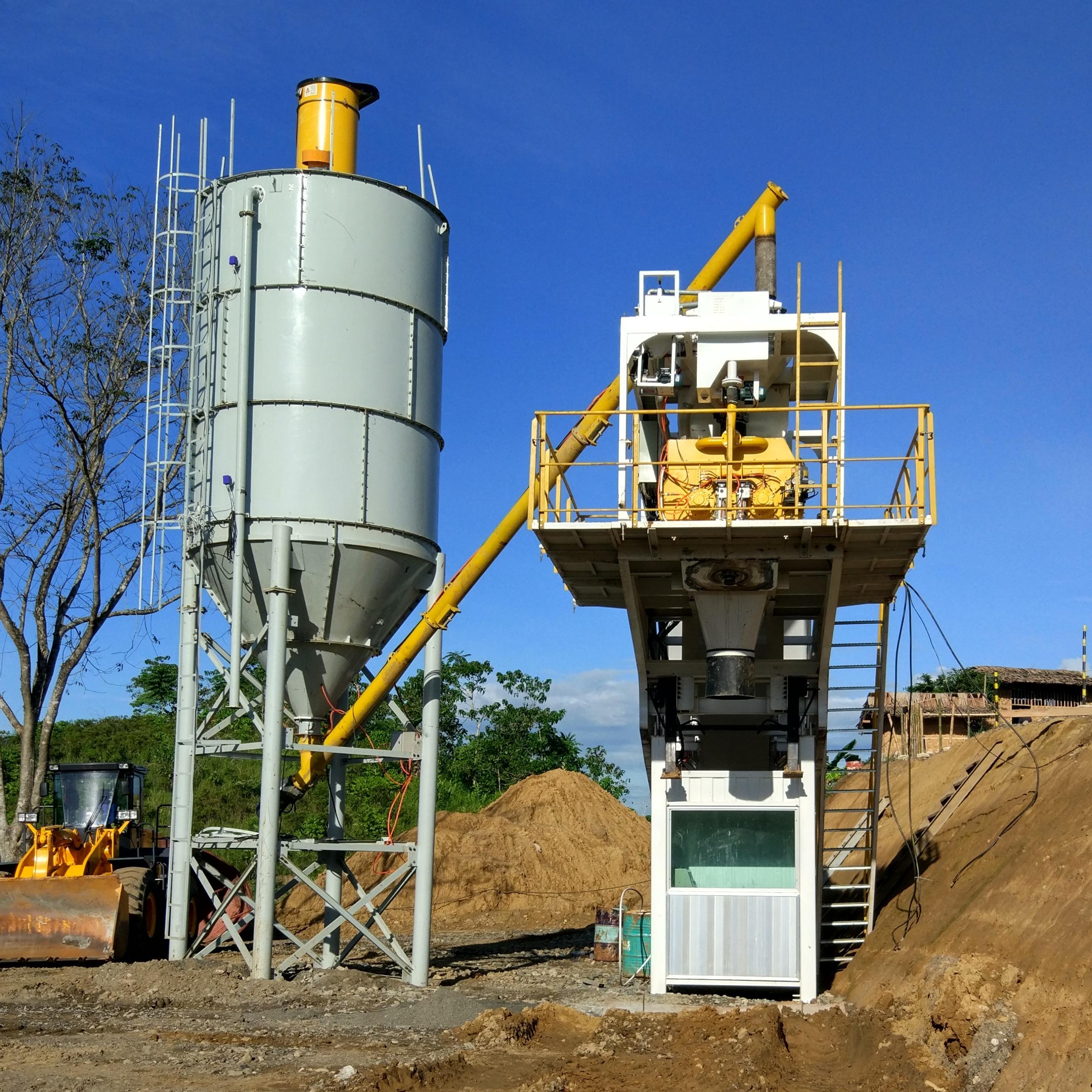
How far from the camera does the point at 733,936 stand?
1546cm

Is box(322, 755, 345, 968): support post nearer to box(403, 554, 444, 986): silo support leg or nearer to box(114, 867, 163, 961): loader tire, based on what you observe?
box(403, 554, 444, 986): silo support leg

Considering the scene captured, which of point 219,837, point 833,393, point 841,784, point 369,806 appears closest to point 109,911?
point 219,837

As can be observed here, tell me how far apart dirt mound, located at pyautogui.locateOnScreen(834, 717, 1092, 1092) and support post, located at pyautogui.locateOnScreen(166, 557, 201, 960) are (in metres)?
8.70

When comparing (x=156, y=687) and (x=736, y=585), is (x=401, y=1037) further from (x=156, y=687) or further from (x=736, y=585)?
(x=156, y=687)

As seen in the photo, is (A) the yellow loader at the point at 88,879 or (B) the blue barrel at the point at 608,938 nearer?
(A) the yellow loader at the point at 88,879

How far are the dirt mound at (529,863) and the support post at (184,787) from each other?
8.72 m

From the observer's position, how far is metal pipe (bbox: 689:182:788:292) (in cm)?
1741

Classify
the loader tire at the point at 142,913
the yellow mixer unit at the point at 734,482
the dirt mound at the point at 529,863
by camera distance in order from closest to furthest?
the yellow mixer unit at the point at 734,482, the loader tire at the point at 142,913, the dirt mound at the point at 529,863

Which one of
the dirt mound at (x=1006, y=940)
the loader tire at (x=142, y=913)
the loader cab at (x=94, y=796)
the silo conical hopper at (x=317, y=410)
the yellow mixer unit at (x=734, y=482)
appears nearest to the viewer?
the dirt mound at (x=1006, y=940)

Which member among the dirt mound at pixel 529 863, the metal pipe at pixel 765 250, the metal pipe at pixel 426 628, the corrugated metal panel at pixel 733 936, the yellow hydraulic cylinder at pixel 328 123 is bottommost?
A: the dirt mound at pixel 529 863

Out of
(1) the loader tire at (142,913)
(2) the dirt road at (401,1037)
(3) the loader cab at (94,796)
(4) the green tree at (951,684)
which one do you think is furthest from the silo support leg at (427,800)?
(4) the green tree at (951,684)

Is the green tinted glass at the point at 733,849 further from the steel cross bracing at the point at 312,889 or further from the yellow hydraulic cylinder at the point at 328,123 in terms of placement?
the yellow hydraulic cylinder at the point at 328,123

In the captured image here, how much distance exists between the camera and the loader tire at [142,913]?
62.4 ft

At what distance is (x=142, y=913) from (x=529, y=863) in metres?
14.4
